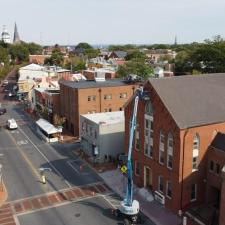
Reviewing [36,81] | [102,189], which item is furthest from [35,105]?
[102,189]

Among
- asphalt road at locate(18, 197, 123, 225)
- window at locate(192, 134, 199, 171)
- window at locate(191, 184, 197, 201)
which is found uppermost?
window at locate(192, 134, 199, 171)

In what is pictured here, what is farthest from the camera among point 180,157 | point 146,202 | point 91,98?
point 91,98

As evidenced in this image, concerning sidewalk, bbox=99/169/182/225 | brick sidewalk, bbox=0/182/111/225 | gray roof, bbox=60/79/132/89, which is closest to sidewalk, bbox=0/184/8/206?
brick sidewalk, bbox=0/182/111/225

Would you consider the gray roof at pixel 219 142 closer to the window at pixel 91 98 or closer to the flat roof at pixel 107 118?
the flat roof at pixel 107 118

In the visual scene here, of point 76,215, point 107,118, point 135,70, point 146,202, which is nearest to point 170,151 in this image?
point 146,202

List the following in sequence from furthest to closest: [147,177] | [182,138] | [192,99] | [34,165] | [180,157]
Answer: [34,165]
[147,177]
[192,99]
[180,157]
[182,138]

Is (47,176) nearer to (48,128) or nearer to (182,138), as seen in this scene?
(48,128)

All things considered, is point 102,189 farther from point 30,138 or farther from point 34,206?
point 30,138

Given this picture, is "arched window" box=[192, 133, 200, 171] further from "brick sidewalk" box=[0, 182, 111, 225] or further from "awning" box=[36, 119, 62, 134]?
"awning" box=[36, 119, 62, 134]
